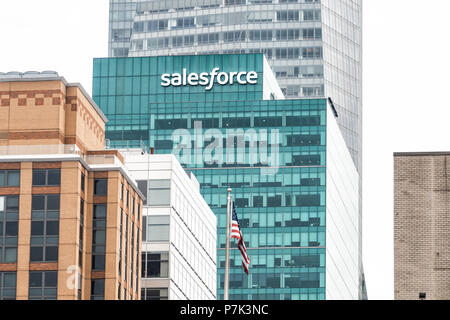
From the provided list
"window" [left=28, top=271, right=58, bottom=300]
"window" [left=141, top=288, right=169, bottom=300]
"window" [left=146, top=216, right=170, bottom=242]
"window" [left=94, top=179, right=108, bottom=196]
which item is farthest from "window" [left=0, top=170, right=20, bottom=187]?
"window" [left=146, top=216, right=170, bottom=242]

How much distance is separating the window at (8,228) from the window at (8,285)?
4.00ft

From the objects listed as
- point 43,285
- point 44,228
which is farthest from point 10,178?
point 43,285

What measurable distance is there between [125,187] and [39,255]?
1178 cm

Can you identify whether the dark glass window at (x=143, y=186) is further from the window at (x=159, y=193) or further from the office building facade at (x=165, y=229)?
the window at (x=159, y=193)

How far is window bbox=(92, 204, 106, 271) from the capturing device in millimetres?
115312

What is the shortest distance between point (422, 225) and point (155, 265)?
223 feet

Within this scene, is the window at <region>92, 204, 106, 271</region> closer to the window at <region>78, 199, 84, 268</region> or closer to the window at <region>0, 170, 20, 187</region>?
the window at <region>78, 199, 84, 268</region>

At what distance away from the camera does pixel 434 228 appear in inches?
2489

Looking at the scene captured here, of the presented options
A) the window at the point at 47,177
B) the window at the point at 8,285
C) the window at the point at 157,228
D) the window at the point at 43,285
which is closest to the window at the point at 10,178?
the window at the point at 47,177

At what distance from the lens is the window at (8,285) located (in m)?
109

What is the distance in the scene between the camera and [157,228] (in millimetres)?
130875

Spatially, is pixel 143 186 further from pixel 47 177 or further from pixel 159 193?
pixel 47 177
